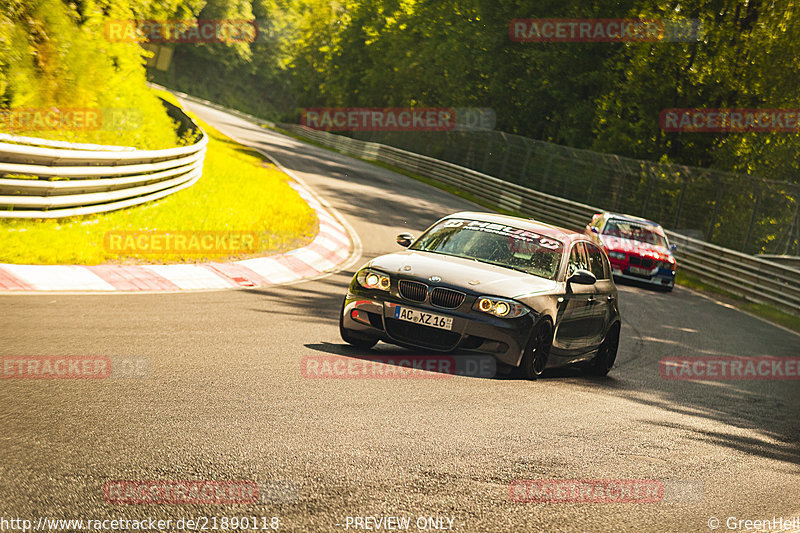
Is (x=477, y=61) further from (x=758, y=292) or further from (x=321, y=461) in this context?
(x=321, y=461)

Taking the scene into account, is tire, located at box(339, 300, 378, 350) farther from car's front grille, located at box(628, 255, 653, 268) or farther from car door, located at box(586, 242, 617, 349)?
car's front grille, located at box(628, 255, 653, 268)

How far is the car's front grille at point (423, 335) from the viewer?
26.7ft

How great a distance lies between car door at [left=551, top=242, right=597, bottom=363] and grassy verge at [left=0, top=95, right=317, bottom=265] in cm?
653

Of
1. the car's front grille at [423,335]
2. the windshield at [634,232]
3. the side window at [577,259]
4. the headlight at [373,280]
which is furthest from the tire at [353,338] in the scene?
the windshield at [634,232]

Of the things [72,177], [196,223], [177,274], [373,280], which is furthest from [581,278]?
[196,223]

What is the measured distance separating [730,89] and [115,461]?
3711cm

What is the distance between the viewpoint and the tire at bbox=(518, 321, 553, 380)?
27.4ft

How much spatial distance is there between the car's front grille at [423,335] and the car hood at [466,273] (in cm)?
44

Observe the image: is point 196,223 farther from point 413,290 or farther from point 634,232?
point 634,232

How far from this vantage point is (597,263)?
411 inches

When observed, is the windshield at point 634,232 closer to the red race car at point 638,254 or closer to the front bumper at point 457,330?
the red race car at point 638,254

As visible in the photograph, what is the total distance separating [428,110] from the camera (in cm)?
6294

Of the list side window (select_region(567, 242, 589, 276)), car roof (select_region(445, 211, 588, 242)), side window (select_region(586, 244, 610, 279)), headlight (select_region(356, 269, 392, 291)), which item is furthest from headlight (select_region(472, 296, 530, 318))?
side window (select_region(586, 244, 610, 279))

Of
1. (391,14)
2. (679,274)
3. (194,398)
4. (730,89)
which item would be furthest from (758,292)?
(391,14)
